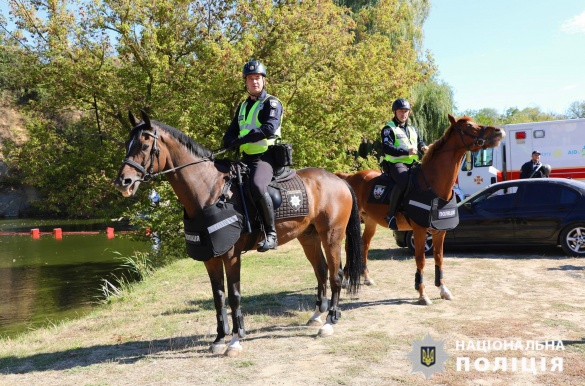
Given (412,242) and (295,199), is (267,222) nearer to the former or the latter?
(295,199)

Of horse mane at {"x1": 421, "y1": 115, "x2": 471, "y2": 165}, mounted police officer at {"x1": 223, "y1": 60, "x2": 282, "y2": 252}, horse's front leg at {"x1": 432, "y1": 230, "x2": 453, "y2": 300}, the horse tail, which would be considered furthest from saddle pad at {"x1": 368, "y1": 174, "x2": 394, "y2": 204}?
mounted police officer at {"x1": 223, "y1": 60, "x2": 282, "y2": 252}

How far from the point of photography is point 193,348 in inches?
229

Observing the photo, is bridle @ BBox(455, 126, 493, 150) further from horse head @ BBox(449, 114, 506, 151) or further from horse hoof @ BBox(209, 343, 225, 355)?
horse hoof @ BBox(209, 343, 225, 355)

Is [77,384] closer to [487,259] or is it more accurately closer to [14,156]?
[487,259]

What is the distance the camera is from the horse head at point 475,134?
275 inches

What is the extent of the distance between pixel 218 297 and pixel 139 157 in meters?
1.79

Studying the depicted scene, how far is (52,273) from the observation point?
16.0 m

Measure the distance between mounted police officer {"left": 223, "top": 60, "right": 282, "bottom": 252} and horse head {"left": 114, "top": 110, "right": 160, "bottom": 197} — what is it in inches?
35.8

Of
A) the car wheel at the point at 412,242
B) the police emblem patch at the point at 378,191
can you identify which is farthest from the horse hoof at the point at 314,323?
the car wheel at the point at 412,242

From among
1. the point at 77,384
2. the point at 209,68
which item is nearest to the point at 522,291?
the point at 77,384

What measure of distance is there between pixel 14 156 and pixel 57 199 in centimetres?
207

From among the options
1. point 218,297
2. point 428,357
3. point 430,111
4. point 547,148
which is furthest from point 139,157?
point 430,111

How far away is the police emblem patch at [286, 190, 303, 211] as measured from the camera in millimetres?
6137

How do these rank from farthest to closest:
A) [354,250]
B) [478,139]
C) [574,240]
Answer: [574,240], [354,250], [478,139]
